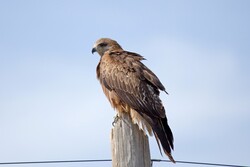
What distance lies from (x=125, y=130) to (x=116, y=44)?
4.81 m

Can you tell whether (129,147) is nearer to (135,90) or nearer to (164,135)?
(164,135)

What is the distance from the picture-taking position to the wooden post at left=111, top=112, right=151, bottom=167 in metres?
4.86

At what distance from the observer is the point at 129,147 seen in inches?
195

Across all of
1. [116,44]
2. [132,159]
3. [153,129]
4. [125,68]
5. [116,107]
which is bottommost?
[132,159]

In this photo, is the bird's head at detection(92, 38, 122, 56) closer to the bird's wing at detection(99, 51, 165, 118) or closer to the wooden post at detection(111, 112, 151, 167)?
the bird's wing at detection(99, 51, 165, 118)

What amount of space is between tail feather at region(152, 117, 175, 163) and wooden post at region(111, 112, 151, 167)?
2.37 ft

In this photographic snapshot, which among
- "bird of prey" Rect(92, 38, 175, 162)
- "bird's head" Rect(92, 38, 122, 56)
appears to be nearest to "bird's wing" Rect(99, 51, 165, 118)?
"bird of prey" Rect(92, 38, 175, 162)

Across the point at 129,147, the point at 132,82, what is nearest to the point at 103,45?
the point at 132,82

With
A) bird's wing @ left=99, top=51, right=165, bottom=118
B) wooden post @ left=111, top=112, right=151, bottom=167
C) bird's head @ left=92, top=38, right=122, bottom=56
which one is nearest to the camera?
wooden post @ left=111, top=112, right=151, bottom=167

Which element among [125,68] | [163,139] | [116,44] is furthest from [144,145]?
[116,44]

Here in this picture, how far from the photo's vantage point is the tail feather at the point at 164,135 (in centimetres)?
586

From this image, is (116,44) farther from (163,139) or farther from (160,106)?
(163,139)

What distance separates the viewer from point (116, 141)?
5000 mm

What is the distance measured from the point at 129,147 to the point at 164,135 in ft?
4.04
